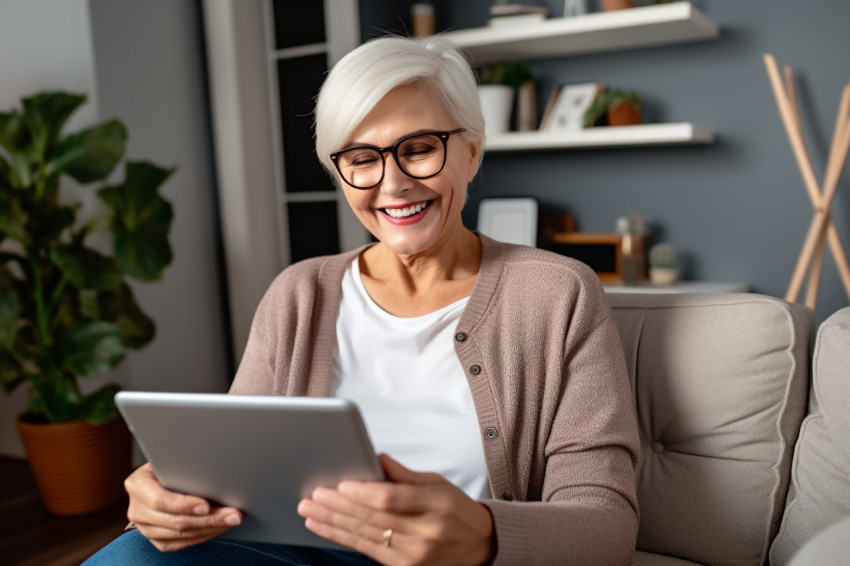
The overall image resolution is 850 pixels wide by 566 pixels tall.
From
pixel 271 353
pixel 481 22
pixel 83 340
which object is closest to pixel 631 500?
pixel 271 353

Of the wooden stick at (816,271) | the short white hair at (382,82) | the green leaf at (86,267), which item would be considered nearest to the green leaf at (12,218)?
the green leaf at (86,267)

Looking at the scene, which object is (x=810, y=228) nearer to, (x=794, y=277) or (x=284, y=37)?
(x=794, y=277)

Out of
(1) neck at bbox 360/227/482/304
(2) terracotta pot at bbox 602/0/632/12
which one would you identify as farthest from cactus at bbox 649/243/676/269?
(1) neck at bbox 360/227/482/304

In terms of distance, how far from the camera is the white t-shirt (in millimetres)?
1161

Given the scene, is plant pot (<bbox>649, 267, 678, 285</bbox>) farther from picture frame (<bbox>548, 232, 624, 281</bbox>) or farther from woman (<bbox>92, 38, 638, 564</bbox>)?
woman (<bbox>92, 38, 638, 564</bbox>)

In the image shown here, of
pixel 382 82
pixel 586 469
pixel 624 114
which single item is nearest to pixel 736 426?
pixel 586 469

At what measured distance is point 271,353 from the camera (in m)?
1.30

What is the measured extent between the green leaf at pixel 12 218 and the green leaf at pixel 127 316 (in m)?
0.31

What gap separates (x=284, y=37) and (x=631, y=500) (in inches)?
108

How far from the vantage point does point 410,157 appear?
121 centimetres

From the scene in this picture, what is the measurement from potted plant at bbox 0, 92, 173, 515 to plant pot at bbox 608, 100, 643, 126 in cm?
164

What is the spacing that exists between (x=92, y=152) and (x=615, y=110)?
183cm

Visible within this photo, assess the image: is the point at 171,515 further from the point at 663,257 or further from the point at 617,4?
the point at 617,4

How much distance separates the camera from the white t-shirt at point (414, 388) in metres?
1.16
